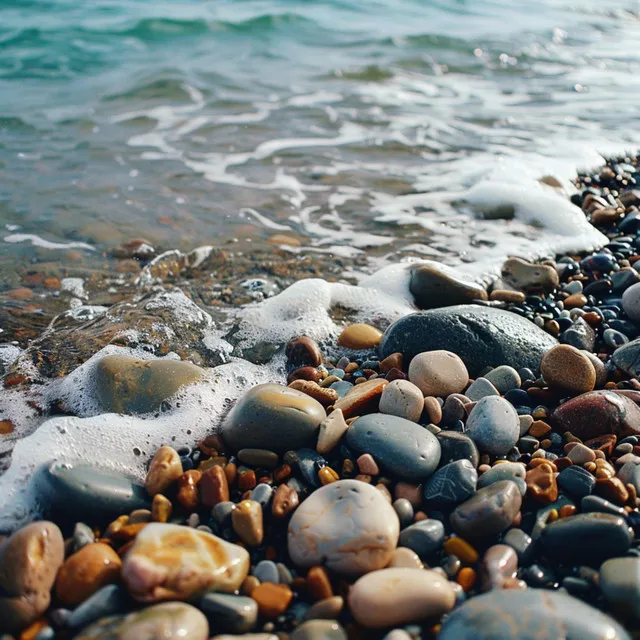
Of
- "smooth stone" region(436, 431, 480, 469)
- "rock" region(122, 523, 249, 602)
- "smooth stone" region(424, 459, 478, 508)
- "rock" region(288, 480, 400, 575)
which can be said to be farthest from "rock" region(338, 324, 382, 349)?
"rock" region(122, 523, 249, 602)

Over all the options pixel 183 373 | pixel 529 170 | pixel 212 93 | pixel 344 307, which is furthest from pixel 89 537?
pixel 212 93

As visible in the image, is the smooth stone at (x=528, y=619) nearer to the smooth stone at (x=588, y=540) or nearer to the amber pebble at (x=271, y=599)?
the smooth stone at (x=588, y=540)

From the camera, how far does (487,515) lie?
1.82 metres

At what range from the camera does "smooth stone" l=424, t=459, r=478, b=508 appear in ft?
6.35

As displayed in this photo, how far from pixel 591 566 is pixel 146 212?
3851mm

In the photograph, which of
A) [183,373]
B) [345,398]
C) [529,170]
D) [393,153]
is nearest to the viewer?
[345,398]

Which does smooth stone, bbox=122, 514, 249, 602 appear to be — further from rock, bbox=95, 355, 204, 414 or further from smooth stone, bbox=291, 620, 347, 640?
rock, bbox=95, 355, 204, 414

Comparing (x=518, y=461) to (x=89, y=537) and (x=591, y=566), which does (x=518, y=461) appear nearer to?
(x=591, y=566)

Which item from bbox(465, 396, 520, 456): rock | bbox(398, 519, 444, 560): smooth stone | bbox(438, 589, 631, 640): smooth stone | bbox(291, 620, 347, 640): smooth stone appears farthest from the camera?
bbox(465, 396, 520, 456): rock

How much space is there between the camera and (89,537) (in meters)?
1.83

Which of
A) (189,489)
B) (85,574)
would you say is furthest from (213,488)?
(85,574)

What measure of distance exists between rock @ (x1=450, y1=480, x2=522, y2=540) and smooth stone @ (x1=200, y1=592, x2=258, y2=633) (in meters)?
0.66

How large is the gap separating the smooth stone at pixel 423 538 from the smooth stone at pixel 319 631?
1.08 ft

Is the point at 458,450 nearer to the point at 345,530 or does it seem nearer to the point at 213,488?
the point at 345,530
